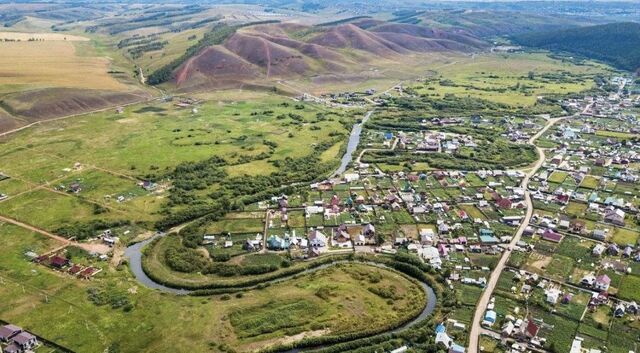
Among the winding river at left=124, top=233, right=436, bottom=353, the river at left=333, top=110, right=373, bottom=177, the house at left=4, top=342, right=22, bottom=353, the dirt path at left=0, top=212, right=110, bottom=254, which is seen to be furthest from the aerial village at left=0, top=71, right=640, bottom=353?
the winding river at left=124, top=233, right=436, bottom=353

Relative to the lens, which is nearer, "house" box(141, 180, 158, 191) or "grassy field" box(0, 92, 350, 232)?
"grassy field" box(0, 92, 350, 232)

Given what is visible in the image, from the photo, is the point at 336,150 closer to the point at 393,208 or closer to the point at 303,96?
the point at 393,208

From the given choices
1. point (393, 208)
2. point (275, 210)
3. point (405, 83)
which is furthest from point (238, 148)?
point (405, 83)

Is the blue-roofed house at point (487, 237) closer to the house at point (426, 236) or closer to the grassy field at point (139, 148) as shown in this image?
the house at point (426, 236)

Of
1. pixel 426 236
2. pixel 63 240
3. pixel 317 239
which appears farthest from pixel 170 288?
pixel 426 236

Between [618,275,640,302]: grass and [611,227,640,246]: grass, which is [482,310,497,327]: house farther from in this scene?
[611,227,640,246]: grass

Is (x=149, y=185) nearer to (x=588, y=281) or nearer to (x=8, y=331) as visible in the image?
(x=8, y=331)

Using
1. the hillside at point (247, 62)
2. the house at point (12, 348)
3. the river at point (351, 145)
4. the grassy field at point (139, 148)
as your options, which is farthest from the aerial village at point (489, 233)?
the hillside at point (247, 62)
